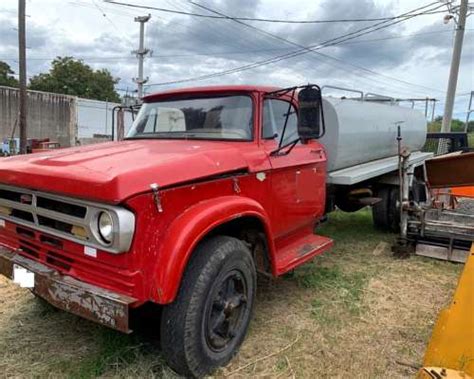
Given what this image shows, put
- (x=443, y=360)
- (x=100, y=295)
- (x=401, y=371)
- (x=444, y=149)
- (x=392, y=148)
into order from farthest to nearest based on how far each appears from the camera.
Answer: (x=444, y=149) < (x=392, y=148) < (x=401, y=371) < (x=443, y=360) < (x=100, y=295)

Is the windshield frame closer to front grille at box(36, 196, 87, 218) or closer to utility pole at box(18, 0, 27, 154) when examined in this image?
front grille at box(36, 196, 87, 218)

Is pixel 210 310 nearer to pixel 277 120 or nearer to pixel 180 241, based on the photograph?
pixel 180 241

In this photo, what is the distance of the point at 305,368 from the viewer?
3.07m

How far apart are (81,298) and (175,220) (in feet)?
2.25

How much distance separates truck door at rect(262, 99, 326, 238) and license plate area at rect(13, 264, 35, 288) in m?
1.85

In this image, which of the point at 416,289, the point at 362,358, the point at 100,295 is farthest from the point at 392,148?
the point at 100,295

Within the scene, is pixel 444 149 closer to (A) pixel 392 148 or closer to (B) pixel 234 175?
(A) pixel 392 148

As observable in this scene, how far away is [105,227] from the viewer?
243 cm

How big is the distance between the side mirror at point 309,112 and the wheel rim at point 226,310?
1.24 meters

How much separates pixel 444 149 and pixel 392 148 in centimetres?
453

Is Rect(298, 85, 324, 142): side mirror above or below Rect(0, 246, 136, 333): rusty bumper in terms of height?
above

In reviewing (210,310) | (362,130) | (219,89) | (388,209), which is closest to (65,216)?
(210,310)

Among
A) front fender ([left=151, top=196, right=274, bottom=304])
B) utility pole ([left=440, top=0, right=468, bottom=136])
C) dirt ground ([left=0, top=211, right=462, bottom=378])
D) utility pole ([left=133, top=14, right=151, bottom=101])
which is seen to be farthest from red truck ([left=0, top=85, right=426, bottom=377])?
utility pole ([left=133, top=14, right=151, bottom=101])

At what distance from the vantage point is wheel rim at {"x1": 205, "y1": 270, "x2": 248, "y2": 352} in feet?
9.50
